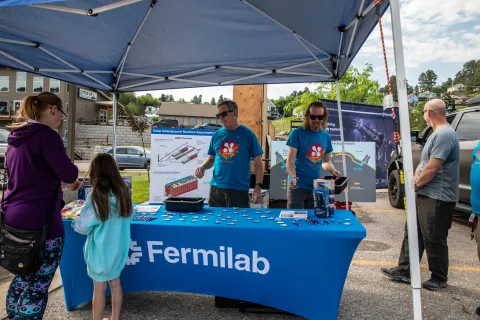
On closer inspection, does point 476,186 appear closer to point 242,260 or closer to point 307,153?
point 307,153

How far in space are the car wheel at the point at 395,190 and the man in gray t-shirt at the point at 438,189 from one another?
12.8ft

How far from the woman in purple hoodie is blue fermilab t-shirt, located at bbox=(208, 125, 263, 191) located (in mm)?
1556

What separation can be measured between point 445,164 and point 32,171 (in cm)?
336

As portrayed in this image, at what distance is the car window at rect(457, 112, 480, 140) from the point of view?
5.48 m

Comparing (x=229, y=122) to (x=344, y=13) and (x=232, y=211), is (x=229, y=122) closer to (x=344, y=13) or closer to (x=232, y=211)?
(x=232, y=211)

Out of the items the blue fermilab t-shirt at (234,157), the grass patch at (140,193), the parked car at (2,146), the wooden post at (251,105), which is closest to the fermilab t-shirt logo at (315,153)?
the blue fermilab t-shirt at (234,157)

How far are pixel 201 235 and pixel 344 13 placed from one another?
211 cm

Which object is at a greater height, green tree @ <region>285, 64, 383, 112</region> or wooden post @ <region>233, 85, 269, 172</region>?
green tree @ <region>285, 64, 383, 112</region>

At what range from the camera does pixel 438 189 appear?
3303 mm

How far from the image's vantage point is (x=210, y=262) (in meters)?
2.63

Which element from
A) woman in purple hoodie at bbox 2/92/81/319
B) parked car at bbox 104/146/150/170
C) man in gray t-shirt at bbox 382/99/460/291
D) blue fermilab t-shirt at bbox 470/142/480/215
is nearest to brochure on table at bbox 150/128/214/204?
man in gray t-shirt at bbox 382/99/460/291

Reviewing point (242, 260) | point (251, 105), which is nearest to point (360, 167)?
point (251, 105)

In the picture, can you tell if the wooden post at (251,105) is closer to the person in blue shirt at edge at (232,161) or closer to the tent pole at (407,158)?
the person in blue shirt at edge at (232,161)

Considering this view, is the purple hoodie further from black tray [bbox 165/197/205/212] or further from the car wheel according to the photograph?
the car wheel
